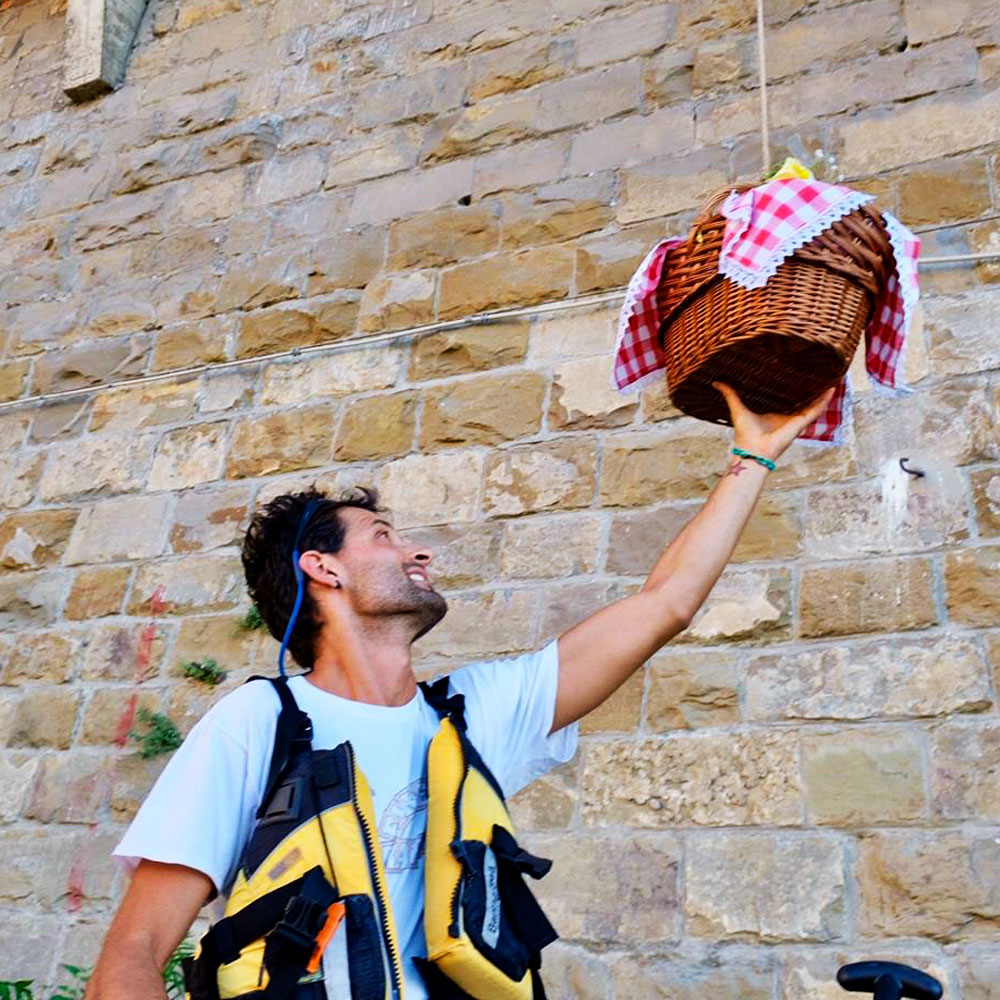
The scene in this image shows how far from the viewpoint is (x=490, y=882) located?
1.68 m

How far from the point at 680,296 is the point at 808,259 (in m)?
0.25

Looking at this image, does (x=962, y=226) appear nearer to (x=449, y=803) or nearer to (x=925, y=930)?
(x=925, y=930)

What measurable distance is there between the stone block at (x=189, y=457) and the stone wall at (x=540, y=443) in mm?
12

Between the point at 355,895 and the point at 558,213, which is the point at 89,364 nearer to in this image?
the point at 558,213

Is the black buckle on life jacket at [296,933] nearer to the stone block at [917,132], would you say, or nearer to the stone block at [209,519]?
the stone block at [209,519]

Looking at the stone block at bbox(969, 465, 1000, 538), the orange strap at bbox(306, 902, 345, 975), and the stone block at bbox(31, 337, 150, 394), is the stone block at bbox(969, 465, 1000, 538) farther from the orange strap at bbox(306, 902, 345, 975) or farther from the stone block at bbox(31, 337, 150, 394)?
the stone block at bbox(31, 337, 150, 394)

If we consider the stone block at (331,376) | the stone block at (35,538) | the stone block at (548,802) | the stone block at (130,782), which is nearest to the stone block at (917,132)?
the stone block at (331,376)

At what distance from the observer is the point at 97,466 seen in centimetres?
426

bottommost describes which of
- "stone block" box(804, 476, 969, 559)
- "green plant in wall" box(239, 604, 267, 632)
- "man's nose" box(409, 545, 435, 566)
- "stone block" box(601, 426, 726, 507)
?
"man's nose" box(409, 545, 435, 566)

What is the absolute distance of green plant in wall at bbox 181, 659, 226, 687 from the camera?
3.63m

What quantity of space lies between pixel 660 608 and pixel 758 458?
30 cm

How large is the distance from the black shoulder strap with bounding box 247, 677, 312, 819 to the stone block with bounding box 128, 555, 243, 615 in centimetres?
201

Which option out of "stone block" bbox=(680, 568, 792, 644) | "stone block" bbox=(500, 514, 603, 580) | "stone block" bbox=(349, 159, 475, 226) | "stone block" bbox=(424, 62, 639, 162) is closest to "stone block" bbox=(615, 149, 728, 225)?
"stone block" bbox=(424, 62, 639, 162)

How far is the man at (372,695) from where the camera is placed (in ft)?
5.28
